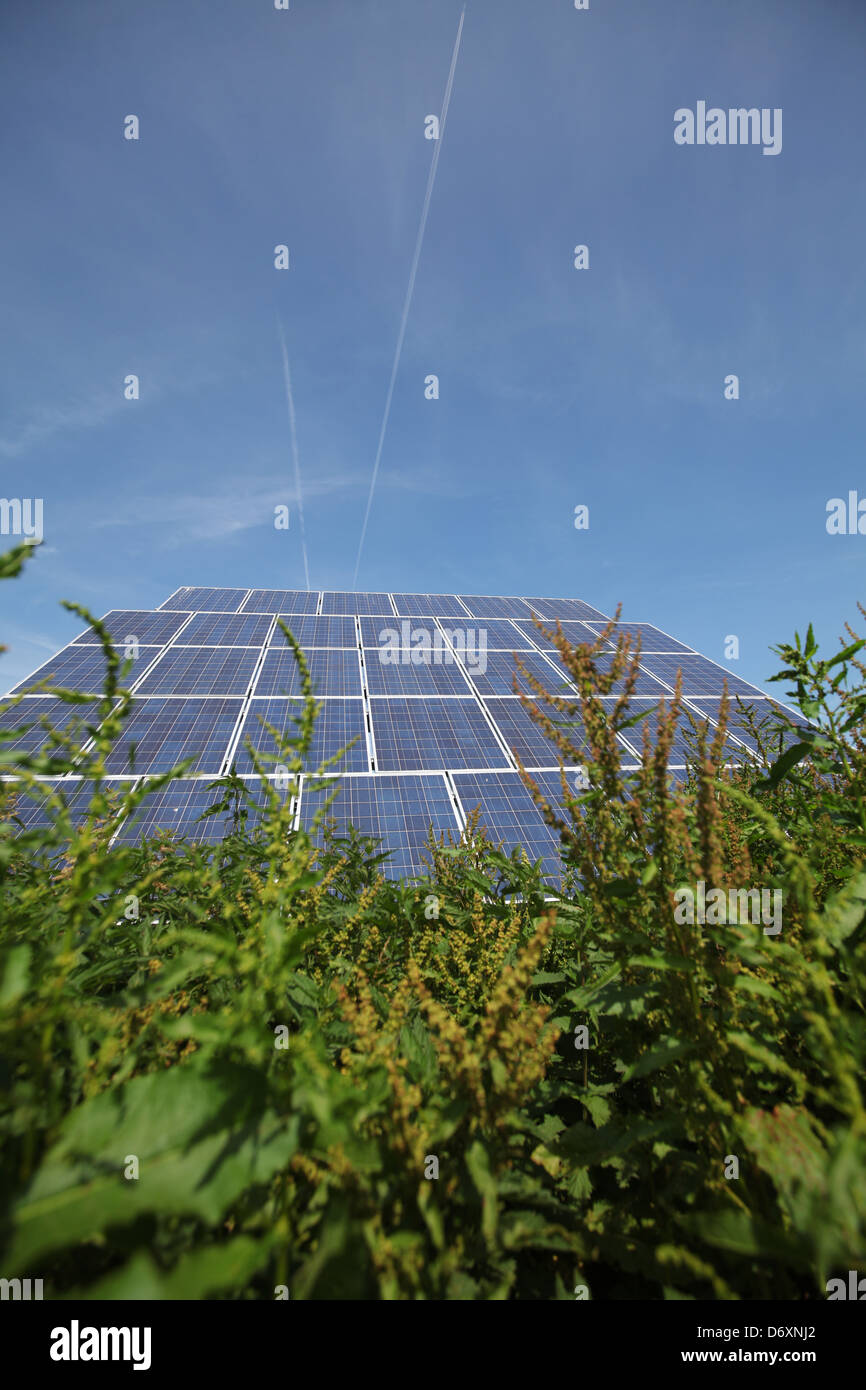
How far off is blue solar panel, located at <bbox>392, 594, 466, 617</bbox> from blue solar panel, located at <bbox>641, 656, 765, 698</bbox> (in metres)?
8.31

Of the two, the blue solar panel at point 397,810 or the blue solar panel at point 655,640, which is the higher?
the blue solar panel at point 655,640

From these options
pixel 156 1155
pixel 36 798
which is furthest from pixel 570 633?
pixel 156 1155

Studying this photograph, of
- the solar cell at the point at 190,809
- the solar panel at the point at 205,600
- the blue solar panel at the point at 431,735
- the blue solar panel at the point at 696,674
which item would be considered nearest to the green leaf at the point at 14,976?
the solar cell at the point at 190,809

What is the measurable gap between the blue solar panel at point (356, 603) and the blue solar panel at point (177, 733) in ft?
30.3

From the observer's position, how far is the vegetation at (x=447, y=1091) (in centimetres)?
86

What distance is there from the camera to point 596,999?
1.58 m

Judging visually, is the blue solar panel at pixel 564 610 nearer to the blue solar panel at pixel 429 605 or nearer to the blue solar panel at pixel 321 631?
the blue solar panel at pixel 429 605

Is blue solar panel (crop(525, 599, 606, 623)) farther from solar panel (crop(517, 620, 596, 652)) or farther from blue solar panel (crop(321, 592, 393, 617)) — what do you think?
blue solar panel (crop(321, 592, 393, 617))

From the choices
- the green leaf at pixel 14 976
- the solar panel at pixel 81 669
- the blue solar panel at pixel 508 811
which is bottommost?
the green leaf at pixel 14 976

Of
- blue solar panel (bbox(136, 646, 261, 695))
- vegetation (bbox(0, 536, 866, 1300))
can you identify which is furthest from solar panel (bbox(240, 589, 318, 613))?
vegetation (bbox(0, 536, 866, 1300))

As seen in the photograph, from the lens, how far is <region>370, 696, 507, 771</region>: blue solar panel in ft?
43.1
